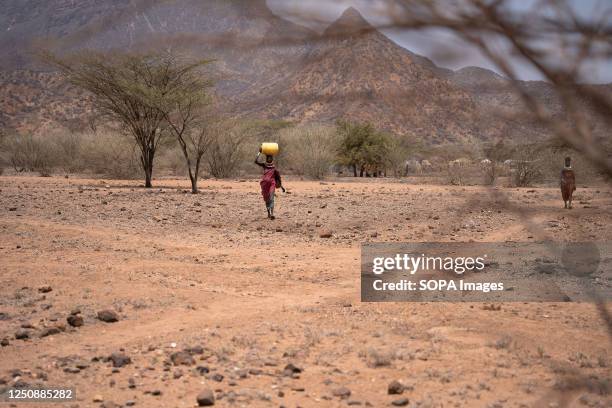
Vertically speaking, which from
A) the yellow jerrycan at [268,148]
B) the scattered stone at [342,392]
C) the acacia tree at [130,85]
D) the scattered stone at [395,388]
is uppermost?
the acacia tree at [130,85]

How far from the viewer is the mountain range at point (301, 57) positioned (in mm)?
1353

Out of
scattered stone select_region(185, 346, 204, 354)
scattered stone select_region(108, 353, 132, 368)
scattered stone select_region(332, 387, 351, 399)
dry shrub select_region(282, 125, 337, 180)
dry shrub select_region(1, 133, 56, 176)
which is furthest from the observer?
dry shrub select_region(1, 133, 56, 176)

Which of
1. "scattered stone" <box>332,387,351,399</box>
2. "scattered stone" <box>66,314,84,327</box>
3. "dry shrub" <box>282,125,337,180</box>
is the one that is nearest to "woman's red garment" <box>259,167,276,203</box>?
"scattered stone" <box>66,314,84,327</box>

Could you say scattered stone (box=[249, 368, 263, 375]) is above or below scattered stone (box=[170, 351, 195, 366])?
below

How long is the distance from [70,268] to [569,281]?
20.9 ft

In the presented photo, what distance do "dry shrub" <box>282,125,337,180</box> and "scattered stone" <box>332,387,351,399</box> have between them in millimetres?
26811

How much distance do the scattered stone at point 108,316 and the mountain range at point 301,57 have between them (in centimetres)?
420

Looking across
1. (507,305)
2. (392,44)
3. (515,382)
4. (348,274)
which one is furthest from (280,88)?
(348,274)

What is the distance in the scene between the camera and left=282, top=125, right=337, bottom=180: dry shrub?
3058 centimetres

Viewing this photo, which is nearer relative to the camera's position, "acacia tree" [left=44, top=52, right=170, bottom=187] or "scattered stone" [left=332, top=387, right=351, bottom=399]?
"scattered stone" [left=332, top=387, right=351, bottom=399]

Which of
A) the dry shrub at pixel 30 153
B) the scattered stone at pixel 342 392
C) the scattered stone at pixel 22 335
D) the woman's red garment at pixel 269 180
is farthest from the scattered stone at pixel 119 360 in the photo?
the dry shrub at pixel 30 153

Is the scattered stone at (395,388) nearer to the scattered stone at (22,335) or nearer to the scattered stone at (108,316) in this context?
the scattered stone at (108,316)

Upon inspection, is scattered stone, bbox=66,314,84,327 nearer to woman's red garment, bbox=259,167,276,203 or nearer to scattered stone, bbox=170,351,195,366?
scattered stone, bbox=170,351,195,366

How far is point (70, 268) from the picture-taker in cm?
761
